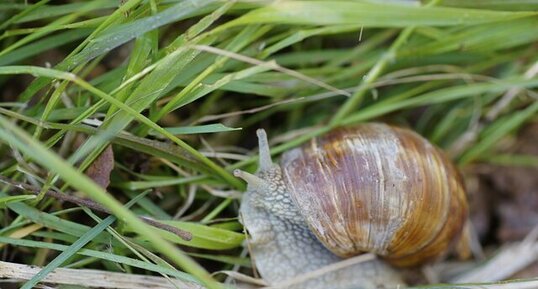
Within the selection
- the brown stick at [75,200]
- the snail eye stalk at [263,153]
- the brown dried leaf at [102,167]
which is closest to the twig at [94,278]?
the brown stick at [75,200]

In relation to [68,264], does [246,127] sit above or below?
above

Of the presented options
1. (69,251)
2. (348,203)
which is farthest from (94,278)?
(348,203)

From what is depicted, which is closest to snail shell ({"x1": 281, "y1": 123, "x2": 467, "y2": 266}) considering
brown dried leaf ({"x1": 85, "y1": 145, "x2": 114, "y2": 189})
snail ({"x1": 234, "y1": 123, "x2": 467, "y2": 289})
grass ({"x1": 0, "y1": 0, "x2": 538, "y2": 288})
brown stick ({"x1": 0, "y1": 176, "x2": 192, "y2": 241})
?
snail ({"x1": 234, "y1": 123, "x2": 467, "y2": 289})

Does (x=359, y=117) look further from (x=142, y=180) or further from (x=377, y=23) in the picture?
(x=142, y=180)

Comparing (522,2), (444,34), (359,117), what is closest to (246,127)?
(359,117)

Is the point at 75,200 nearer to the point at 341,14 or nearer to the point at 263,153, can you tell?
the point at 263,153

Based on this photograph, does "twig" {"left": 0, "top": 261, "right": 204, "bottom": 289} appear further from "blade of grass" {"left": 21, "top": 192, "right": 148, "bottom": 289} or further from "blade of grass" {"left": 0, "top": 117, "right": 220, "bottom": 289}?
"blade of grass" {"left": 0, "top": 117, "right": 220, "bottom": 289}

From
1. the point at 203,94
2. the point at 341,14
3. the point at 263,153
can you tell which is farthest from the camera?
the point at 263,153
